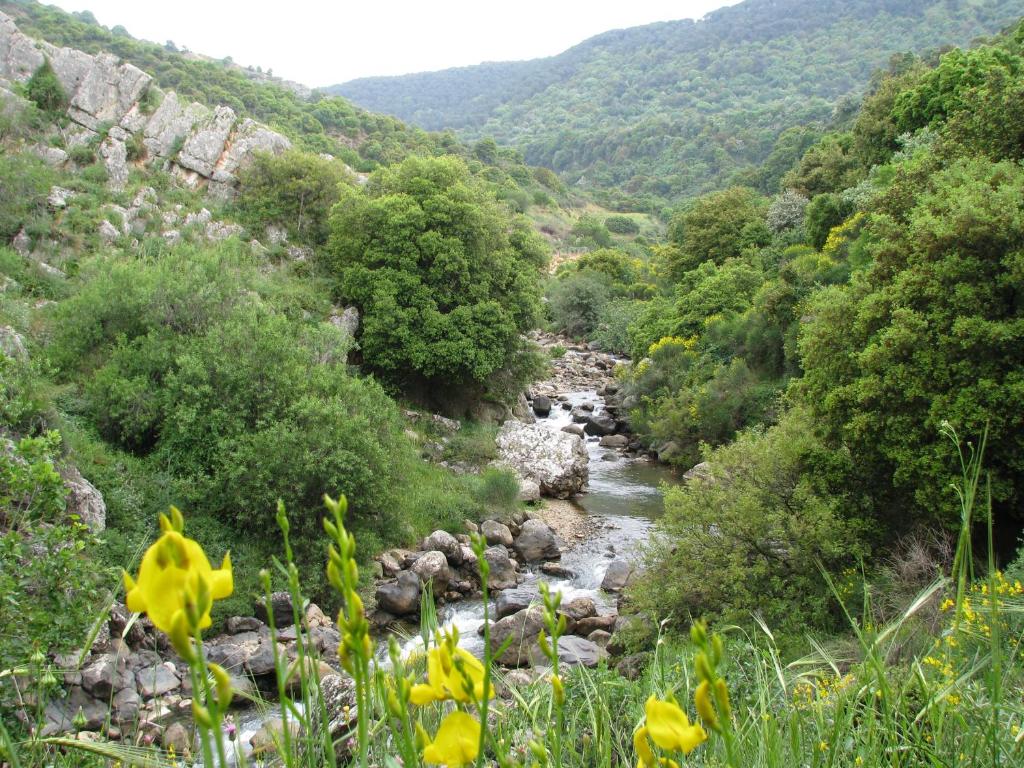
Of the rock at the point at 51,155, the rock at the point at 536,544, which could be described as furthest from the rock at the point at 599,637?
the rock at the point at 51,155

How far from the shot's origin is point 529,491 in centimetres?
1911

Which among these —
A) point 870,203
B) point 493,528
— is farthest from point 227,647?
point 870,203

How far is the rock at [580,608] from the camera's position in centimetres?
1276

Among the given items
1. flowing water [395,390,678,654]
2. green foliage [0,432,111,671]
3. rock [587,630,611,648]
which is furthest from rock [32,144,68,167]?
rock [587,630,611,648]

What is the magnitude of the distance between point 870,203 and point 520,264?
1197cm

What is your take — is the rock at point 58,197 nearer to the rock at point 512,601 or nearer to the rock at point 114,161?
the rock at point 114,161

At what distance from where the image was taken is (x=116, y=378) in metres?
13.3

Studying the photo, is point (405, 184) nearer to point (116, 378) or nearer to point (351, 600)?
point (116, 378)

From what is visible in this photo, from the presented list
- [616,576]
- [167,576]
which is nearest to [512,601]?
[616,576]

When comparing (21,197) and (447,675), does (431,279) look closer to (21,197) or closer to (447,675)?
(21,197)

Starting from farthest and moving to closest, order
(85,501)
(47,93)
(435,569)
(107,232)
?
(47,93), (107,232), (435,569), (85,501)

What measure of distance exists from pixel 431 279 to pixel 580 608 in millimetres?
12031

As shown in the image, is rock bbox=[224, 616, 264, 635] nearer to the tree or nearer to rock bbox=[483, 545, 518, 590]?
rock bbox=[483, 545, 518, 590]

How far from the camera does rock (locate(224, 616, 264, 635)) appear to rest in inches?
436
